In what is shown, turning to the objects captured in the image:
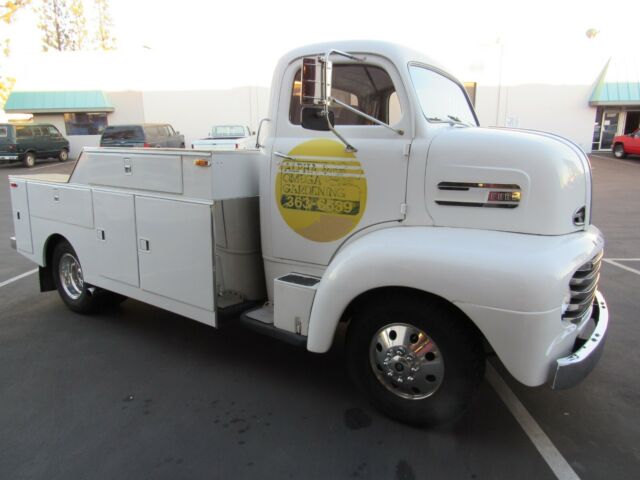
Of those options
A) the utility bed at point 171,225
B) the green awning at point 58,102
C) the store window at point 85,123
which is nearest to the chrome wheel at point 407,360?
the utility bed at point 171,225

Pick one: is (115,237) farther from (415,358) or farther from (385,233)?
(415,358)

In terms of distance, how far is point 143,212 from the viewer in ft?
12.9

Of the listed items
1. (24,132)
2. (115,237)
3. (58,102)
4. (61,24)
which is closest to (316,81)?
(115,237)

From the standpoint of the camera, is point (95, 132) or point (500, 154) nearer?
point (500, 154)

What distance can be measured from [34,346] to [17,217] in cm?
189

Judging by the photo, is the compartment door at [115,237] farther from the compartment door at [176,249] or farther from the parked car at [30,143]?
the parked car at [30,143]

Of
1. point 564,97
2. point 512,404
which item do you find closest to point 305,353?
point 512,404

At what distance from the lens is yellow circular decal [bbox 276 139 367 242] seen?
321cm

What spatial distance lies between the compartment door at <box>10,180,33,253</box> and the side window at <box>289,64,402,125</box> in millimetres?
3855

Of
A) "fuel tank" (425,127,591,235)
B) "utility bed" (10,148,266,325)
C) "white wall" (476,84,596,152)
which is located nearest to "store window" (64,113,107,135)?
"white wall" (476,84,596,152)

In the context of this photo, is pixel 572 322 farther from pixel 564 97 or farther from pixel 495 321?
pixel 564 97

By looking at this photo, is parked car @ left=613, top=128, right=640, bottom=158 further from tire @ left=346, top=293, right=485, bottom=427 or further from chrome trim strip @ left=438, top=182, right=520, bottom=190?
tire @ left=346, top=293, right=485, bottom=427

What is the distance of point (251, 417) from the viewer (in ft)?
10.5

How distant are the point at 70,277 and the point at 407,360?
13.1ft
